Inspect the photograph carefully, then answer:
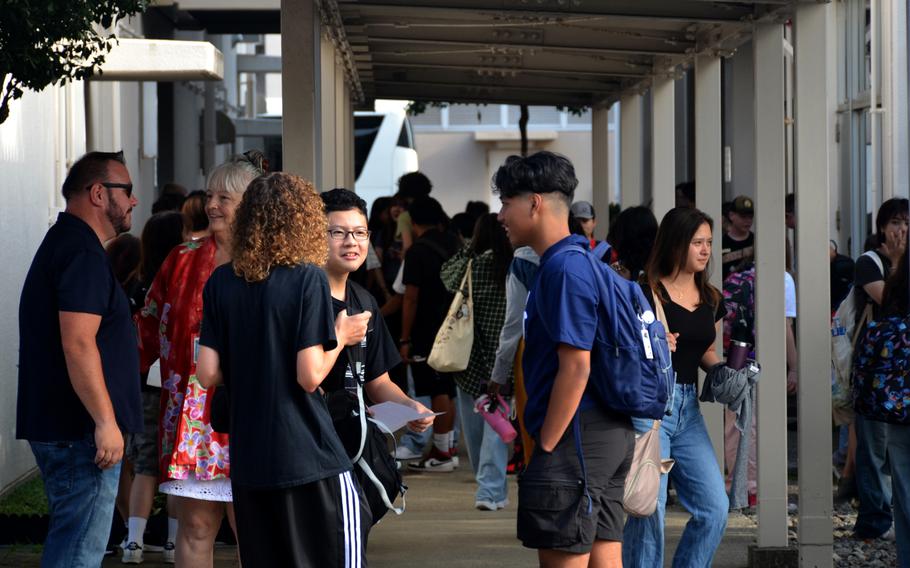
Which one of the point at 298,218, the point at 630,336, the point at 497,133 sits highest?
the point at 497,133

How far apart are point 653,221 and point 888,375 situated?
1249mm

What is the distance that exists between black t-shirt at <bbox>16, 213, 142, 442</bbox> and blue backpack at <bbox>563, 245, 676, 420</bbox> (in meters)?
1.69

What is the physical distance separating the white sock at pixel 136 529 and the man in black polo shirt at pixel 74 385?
1.88m

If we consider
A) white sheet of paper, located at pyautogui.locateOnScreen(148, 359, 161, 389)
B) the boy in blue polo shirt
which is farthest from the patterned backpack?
white sheet of paper, located at pyautogui.locateOnScreen(148, 359, 161, 389)

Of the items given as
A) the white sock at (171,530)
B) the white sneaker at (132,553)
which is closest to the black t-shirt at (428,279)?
the white sock at (171,530)

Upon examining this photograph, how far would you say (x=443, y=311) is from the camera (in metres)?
10.9

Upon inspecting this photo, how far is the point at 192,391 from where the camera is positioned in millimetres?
5520

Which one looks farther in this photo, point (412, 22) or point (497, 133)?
point (497, 133)

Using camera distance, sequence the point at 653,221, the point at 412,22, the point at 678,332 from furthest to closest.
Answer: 1. the point at 412,22
2. the point at 653,221
3. the point at 678,332

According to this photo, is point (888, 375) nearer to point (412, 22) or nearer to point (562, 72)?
point (412, 22)

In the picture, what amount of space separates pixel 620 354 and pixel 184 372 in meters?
1.82

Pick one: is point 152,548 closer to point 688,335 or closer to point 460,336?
point 460,336

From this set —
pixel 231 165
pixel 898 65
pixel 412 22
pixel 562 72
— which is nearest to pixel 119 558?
pixel 231 165

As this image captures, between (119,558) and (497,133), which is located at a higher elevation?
(497,133)
